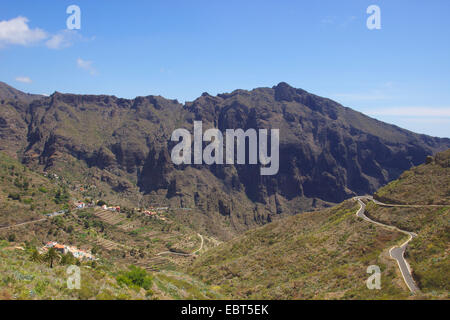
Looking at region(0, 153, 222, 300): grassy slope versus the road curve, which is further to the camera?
Result: the road curve

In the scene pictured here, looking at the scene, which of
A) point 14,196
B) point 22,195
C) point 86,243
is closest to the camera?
point 86,243

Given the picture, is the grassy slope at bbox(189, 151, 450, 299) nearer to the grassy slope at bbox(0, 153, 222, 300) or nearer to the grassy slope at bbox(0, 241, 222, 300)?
the grassy slope at bbox(0, 153, 222, 300)

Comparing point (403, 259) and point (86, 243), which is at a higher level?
point (403, 259)

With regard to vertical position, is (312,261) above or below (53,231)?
above

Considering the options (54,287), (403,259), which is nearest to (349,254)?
(403,259)

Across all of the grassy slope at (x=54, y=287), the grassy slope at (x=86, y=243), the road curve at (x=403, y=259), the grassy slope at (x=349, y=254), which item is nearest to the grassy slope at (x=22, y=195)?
the grassy slope at (x=86, y=243)

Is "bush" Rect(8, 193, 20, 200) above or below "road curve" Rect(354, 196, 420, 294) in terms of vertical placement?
below

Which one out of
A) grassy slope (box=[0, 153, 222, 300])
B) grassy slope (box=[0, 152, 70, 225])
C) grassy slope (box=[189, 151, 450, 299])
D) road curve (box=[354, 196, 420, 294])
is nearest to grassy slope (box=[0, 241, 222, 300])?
grassy slope (box=[0, 153, 222, 300])

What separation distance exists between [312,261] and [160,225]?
362ft

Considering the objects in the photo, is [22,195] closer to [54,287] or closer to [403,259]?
[54,287]
